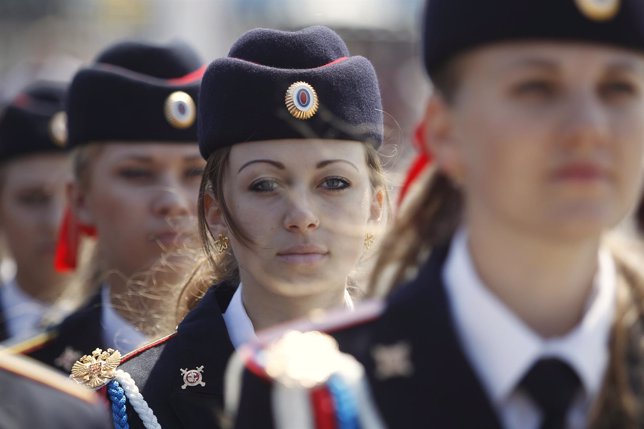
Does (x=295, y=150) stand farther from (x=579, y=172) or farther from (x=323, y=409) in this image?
(x=579, y=172)

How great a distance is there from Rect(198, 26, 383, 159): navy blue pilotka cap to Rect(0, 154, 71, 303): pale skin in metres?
2.78

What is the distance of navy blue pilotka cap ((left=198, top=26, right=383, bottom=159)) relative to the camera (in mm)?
3711

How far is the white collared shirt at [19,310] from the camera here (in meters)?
6.21

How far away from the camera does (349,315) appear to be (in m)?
2.74

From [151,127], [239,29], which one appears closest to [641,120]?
[151,127]

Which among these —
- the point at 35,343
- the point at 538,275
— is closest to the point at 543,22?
the point at 538,275

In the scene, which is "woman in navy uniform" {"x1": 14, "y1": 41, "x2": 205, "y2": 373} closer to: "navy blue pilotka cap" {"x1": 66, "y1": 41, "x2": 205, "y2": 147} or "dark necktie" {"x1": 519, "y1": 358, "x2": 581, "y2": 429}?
"navy blue pilotka cap" {"x1": 66, "y1": 41, "x2": 205, "y2": 147}

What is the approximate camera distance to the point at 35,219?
21.2ft

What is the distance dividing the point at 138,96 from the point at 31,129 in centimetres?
181

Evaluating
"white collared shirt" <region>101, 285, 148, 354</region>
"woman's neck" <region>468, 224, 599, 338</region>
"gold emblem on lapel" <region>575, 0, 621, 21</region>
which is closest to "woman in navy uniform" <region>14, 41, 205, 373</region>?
"white collared shirt" <region>101, 285, 148, 354</region>

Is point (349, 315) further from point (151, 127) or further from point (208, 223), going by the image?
point (151, 127)

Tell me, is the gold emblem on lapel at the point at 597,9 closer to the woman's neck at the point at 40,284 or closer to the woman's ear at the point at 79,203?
the woman's ear at the point at 79,203

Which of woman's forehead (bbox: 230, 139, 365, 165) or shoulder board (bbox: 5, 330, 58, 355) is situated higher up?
woman's forehead (bbox: 230, 139, 365, 165)

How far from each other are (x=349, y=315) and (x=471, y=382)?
0.36 m
